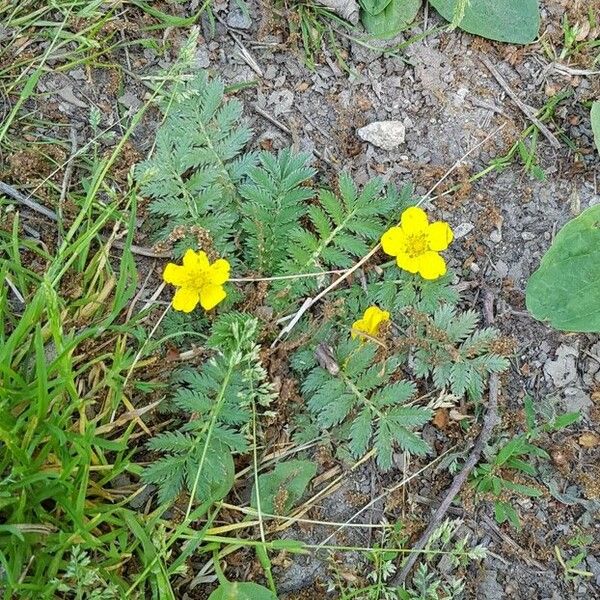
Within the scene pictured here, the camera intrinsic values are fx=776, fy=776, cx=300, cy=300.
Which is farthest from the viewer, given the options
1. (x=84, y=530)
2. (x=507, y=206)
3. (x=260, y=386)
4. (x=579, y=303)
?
(x=507, y=206)

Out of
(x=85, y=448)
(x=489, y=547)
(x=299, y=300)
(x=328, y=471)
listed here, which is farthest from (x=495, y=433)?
(x=85, y=448)

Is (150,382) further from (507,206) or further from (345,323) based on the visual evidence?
(507,206)

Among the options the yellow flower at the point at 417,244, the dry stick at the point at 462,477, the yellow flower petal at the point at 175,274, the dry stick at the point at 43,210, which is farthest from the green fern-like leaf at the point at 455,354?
the dry stick at the point at 43,210

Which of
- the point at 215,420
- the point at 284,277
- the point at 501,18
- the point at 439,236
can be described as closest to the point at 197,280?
the point at 284,277

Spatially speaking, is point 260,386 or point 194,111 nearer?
point 260,386

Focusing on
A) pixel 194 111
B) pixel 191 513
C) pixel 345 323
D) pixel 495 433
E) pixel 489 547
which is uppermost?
pixel 194 111

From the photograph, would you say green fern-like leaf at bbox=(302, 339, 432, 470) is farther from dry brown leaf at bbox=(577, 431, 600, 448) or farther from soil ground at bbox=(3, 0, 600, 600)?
dry brown leaf at bbox=(577, 431, 600, 448)
